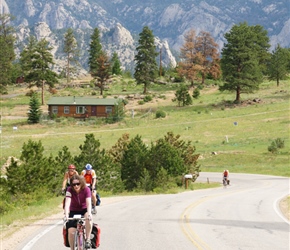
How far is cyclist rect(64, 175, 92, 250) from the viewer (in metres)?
10.1

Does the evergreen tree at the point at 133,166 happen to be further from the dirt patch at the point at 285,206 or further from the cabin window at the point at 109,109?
the cabin window at the point at 109,109

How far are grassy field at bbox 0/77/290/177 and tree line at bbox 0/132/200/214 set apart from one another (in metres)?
14.9

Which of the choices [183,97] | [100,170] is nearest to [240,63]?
[183,97]

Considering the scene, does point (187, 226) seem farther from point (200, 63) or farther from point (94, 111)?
point (200, 63)

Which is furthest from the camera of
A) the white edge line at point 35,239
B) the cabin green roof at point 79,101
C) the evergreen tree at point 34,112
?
the cabin green roof at point 79,101

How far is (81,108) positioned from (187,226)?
218 ft

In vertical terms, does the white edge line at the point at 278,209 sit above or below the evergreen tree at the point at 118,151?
below

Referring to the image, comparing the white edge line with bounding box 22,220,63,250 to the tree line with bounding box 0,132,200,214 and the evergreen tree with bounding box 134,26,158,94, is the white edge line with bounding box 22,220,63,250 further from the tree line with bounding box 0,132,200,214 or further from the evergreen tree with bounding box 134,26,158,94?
the evergreen tree with bounding box 134,26,158,94

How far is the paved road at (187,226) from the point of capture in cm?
1370

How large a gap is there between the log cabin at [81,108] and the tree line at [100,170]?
37941 mm

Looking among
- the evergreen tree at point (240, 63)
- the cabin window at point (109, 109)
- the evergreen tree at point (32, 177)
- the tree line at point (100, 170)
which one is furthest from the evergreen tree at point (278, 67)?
the evergreen tree at point (32, 177)

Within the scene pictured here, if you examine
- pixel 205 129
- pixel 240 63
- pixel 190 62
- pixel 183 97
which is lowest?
pixel 205 129

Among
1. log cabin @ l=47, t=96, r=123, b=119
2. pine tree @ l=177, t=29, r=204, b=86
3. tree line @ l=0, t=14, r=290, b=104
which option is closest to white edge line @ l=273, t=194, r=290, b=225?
tree line @ l=0, t=14, r=290, b=104

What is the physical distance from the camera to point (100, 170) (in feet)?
109
